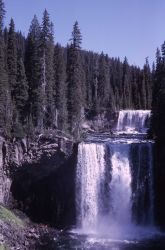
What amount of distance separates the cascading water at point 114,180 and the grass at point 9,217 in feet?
27.7

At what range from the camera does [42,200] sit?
57938mm

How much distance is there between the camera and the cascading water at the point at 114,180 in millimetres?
56812

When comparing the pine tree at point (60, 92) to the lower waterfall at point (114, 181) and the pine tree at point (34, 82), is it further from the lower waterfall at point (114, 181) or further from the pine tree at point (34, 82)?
the lower waterfall at point (114, 181)

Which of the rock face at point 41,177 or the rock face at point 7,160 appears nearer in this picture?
the rock face at point 7,160

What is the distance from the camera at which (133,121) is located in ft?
325

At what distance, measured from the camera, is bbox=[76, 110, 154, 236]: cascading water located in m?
56.8

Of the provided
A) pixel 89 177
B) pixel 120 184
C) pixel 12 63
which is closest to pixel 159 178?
pixel 120 184

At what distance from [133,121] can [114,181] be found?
4314 cm

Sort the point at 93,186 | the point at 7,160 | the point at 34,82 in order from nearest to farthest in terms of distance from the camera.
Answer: the point at 7,160
the point at 93,186
the point at 34,82

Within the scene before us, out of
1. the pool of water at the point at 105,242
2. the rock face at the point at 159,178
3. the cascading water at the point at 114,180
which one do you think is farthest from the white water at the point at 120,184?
the pool of water at the point at 105,242

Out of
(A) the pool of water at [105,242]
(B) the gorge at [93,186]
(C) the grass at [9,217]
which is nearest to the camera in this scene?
(A) the pool of water at [105,242]

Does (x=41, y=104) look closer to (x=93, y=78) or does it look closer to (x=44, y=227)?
(x=44, y=227)

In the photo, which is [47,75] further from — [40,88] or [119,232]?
[119,232]

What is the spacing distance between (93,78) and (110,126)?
24.0 metres
